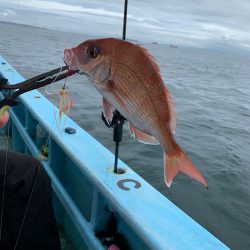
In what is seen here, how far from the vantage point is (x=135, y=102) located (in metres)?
1.24

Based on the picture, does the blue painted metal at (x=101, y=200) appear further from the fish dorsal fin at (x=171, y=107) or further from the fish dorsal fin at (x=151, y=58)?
the fish dorsal fin at (x=151, y=58)

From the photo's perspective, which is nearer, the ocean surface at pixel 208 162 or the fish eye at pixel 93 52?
the fish eye at pixel 93 52

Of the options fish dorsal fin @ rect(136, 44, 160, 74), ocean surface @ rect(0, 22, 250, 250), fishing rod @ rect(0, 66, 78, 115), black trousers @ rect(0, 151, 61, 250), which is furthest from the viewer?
ocean surface @ rect(0, 22, 250, 250)

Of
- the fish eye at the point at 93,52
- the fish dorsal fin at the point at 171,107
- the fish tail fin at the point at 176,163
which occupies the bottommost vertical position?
the fish tail fin at the point at 176,163

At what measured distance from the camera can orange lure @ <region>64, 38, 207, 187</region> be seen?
1.22m

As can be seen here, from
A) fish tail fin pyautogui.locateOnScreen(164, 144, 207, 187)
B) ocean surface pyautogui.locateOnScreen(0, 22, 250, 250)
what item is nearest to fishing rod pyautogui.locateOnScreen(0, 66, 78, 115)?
fish tail fin pyautogui.locateOnScreen(164, 144, 207, 187)

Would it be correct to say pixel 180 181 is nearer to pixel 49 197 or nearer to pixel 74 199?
pixel 74 199

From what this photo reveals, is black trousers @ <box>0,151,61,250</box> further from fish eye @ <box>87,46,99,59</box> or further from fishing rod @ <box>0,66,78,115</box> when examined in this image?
fish eye @ <box>87,46,99,59</box>

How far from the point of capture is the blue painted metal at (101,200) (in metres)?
1.86

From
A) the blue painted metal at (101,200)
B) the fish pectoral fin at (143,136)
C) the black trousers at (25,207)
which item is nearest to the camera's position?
the fish pectoral fin at (143,136)

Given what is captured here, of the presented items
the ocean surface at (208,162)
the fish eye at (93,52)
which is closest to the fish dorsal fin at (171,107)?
the fish eye at (93,52)

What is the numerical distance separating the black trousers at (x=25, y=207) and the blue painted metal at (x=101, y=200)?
1.07 feet

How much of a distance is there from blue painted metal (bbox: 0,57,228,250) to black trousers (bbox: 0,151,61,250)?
1.07 ft

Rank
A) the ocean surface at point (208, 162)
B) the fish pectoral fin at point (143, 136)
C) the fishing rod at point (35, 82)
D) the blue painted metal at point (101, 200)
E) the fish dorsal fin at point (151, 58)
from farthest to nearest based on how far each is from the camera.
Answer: the ocean surface at point (208, 162), the fishing rod at point (35, 82), the blue painted metal at point (101, 200), the fish pectoral fin at point (143, 136), the fish dorsal fin at point (151, 58)
